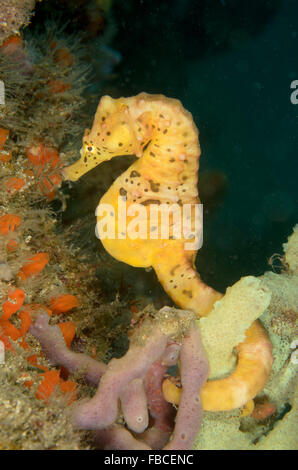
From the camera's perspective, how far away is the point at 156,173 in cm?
325

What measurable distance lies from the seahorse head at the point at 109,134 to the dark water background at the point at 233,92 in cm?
562

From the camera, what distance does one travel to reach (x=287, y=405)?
271cm

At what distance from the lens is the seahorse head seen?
306 cm

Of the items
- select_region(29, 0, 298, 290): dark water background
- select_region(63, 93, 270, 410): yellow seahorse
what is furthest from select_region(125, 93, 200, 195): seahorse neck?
select_region(29, 0, 298, 290): dark water background

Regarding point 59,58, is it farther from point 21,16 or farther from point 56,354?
point 56,354

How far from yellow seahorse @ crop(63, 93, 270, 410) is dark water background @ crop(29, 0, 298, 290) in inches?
223

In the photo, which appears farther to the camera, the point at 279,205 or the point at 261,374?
the point at 279,205

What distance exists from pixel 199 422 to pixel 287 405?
3.06 ft

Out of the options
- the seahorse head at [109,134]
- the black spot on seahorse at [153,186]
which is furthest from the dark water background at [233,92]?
the black spot on seahorse at [153,186]

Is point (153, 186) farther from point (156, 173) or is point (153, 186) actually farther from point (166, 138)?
point (166, 138)

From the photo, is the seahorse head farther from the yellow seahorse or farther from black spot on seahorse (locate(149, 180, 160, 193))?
black spot on seahorse (locate(149, 180, 160, 193))
